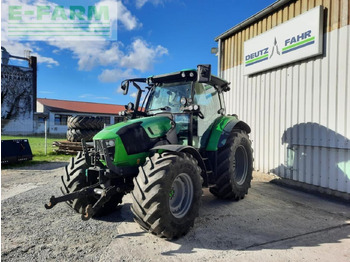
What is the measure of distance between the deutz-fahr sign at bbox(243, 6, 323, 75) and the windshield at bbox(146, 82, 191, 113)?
3.51 m

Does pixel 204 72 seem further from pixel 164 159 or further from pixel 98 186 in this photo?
pixel 98 186

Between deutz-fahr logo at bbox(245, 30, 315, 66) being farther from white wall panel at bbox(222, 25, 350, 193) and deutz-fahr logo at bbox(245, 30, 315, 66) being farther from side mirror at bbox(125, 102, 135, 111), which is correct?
side mirror at bbox(125, 102, 135, 111)

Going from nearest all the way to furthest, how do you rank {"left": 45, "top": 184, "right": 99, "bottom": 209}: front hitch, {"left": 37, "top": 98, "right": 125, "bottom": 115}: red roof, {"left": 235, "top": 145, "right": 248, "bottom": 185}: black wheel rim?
{"left": 45, "top": 184, "right": 99, "bottom": 209}: front hitch → {"left": 235, "top": 145, "right": 248, "bottom": 185}: black wheel rim → {"left": 37, "top": 98, "right": 125, "bottom": 115}: red roof

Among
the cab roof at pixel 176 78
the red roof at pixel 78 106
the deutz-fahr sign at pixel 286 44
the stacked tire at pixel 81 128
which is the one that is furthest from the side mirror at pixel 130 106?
the red roof at pixel 78 106

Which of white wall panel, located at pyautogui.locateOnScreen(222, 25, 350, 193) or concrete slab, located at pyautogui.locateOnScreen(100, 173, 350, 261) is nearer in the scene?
concrete slab, located at pyautogui.locateOnScreen(100, 173, 350, 261)

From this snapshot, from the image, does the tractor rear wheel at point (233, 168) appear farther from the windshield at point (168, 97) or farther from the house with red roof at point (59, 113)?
the house with red roof at point (59, 113)

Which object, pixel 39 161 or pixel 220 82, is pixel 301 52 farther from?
pixel 39 161

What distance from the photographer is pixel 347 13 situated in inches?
215

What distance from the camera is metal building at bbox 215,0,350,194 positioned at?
5570 millimetres

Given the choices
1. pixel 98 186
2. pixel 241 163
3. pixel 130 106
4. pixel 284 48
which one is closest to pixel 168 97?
pixel 130 106

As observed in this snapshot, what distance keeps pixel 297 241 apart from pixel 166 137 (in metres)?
2.42

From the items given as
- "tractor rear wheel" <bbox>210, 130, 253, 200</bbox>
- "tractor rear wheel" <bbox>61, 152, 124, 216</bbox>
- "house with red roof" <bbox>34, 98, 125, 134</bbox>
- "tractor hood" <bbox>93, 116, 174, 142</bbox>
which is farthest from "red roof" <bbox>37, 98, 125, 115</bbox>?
"tractor hood" <bbox>93, 116, 174, 142</bbox>

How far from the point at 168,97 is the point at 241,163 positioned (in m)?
2.36

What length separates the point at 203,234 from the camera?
3.65 metres
